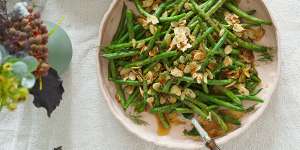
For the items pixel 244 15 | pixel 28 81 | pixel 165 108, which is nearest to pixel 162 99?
pixel 165 108

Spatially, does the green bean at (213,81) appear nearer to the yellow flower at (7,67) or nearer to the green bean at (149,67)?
the green bean at (149,67)

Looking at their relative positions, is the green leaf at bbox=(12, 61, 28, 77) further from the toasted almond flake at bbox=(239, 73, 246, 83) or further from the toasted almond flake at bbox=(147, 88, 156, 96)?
the toasted almond flake at bbox=(239, 73, 246, 83)

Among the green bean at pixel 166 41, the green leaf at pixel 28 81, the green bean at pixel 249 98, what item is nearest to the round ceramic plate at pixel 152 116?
the green bean at pixel 249 98

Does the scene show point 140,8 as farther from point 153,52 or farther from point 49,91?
point 49,91

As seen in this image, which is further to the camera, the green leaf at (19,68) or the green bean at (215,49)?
the green bean at (215,49)

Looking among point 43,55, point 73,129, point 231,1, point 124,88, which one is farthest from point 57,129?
point 231,1

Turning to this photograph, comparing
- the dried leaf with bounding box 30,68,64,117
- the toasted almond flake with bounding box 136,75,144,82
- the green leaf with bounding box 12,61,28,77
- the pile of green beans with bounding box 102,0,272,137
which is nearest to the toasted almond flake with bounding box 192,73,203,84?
the pile of green beans with bounding box 102,0,272,137

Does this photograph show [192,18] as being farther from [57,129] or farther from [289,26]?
[57,129]
